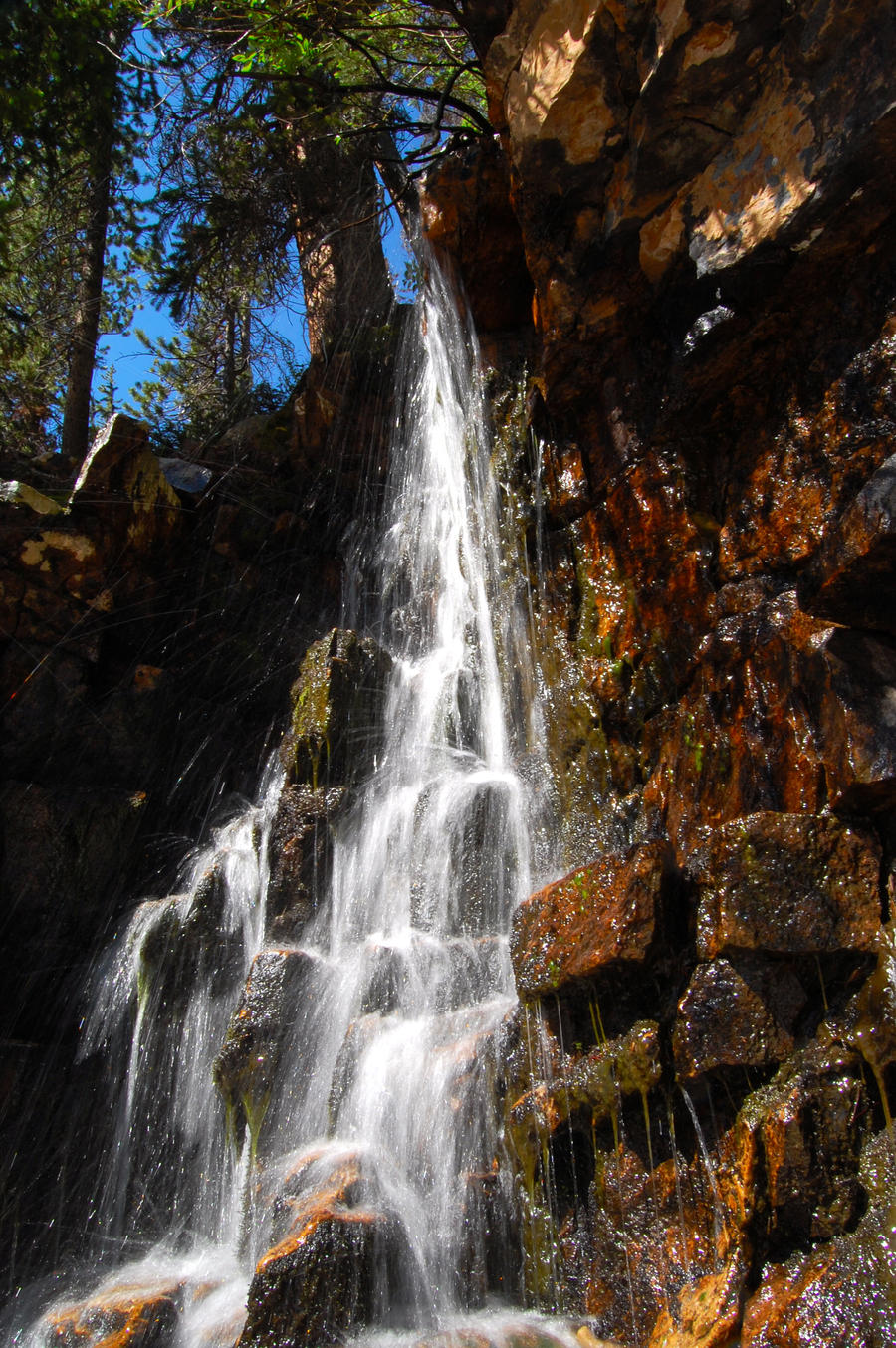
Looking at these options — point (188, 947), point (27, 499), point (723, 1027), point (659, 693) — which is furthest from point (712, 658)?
point (27, 499)

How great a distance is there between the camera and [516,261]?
7.79 m

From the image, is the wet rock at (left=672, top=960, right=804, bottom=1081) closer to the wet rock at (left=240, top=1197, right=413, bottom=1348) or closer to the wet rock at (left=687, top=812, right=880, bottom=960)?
the wet rock at (left=687, top=812, right=880, bottom=960)

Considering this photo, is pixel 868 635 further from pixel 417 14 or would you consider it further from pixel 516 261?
pixel 417 14

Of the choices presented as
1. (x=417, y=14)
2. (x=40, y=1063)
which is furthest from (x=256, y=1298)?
(x=417, y=14)

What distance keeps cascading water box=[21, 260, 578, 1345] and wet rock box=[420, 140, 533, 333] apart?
96 centimetres

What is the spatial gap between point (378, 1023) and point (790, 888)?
2459 mm

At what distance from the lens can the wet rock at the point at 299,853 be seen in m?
5.84

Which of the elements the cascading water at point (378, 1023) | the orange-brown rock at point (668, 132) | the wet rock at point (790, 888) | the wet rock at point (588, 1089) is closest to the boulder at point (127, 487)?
the cascading water at point (378, 1023)

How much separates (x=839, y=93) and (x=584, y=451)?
2442 millimetres

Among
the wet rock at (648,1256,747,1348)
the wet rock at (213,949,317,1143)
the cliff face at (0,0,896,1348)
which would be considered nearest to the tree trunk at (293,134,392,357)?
the cliff face at (0,0,896,1348)

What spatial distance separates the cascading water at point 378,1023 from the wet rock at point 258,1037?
24 mm

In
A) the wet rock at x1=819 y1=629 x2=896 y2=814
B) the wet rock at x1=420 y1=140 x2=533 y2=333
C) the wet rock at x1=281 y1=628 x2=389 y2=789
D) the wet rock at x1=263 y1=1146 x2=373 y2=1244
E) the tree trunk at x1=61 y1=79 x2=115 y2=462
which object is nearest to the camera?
the wet rock at x1=819 y1=629 x2=896 y2=814

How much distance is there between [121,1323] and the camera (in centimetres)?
377

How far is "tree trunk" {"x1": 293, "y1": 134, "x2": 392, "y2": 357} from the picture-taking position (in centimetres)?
980
